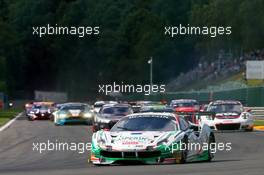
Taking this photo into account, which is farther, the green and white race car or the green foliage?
the green foliage

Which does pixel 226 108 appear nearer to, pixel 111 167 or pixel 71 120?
pixel 71 120

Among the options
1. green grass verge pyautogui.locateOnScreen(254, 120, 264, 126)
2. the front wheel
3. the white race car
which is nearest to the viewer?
the front wheel

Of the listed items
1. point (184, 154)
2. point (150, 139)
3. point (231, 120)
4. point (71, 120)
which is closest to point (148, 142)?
point (150, 139)

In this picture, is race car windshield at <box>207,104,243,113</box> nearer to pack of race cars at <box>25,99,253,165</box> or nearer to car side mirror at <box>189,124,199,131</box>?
pack of race cars at <box>25,99,253,165</box>

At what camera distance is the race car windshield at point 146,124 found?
2008 cm

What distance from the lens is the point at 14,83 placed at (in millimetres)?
110062

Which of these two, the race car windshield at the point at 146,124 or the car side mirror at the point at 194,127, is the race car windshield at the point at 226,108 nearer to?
the car side mirror at the point at 194,127

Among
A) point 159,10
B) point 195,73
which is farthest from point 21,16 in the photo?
point 195,73

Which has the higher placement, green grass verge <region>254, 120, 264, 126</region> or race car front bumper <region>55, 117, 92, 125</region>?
race car front bumper <region>55, 117, 92, 125</region>

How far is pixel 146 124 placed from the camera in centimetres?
2030

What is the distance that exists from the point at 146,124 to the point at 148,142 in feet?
4.13

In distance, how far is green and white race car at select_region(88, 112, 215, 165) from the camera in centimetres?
1902

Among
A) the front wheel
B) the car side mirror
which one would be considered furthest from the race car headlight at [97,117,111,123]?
the car side mirror

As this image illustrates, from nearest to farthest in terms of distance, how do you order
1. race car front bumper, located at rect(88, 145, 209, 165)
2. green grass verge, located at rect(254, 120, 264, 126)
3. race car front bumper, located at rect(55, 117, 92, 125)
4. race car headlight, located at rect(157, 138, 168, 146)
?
race car front bumper, located at rect(88, 145, 209, 165) < race car headlight, located at rect(157, 138, 168, 146) < green grass verge, located at rect(254, 120, 264, 126) < race car front bumper, located at rect(55, 117, 92, 125)
